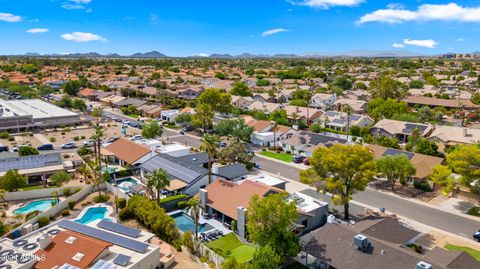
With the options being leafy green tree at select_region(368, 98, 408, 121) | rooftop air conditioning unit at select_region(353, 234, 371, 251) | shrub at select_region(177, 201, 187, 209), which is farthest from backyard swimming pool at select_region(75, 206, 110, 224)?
leafy green tree at select_region(368, 98, 408, 121)

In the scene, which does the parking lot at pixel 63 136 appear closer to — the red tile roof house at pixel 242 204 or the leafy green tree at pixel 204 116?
the leafy green tree at pixel 204 116

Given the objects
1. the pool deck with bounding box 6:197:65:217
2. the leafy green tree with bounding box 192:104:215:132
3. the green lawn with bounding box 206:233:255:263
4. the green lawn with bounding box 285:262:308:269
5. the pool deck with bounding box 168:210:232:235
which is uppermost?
the leafy green tree with bounding box 192:104:215:132

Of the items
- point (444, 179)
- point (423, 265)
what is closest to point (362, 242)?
point (423, 265)

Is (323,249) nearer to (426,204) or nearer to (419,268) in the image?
(419,268)

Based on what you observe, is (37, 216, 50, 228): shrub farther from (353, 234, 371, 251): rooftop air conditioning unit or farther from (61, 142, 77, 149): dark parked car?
(61, 142, 77, 149): dark parked car

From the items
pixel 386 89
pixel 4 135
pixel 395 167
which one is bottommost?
pixel 4 135

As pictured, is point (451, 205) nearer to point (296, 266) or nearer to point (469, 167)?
point (469, 167)
